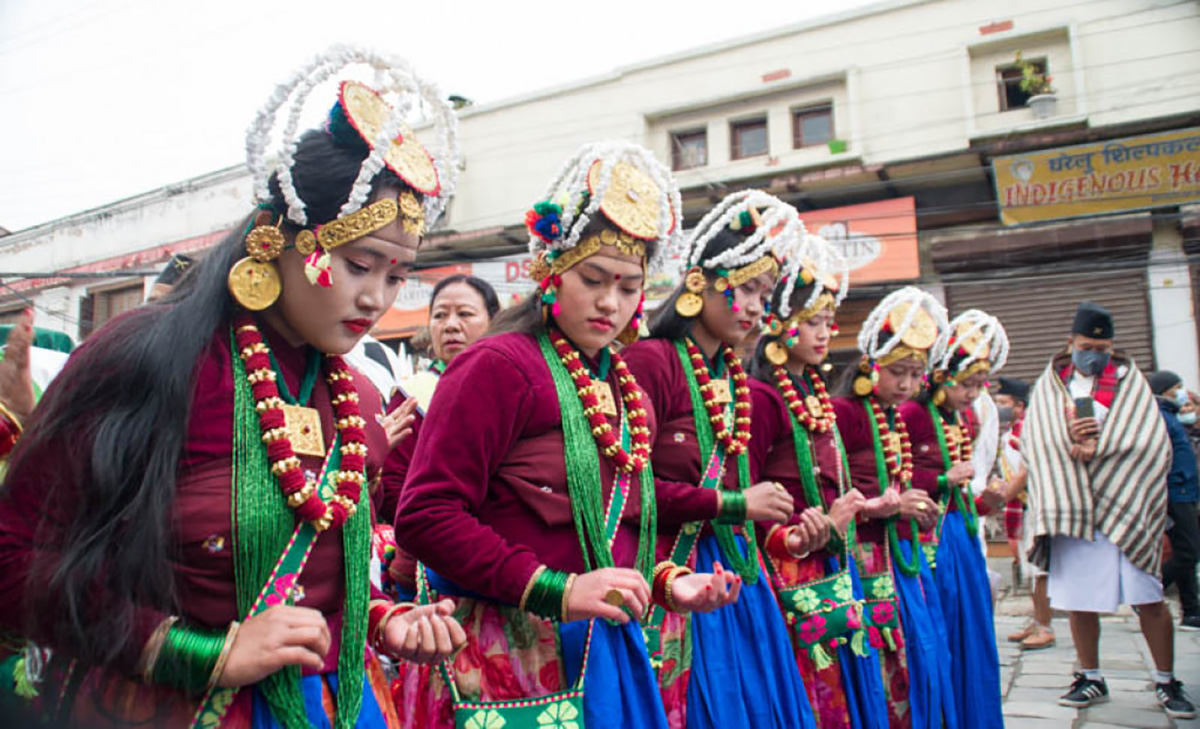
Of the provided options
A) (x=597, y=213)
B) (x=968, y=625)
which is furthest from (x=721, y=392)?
(x=968, y=625)

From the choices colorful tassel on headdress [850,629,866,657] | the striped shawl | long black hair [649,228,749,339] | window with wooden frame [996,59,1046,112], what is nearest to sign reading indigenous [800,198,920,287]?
window with wooden frame [996,59,1046,112]

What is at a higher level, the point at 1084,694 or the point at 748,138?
the point at 748,138

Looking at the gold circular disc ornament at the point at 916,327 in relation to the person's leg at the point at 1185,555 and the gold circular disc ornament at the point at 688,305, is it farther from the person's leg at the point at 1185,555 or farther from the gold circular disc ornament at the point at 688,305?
the person's leg at the point at 1185,555

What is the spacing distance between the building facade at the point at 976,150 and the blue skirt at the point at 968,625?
6.62 metres

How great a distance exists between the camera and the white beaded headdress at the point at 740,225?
3.19m

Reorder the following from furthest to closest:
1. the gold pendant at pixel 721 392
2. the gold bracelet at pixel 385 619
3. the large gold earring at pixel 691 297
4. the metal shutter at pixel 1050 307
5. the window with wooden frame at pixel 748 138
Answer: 1. the window with wooden frame at pixel 748 138
2. the metal shutter at pixel 1050 307
3. the large gold earring at pixel 691 297
4. the gold pendant at pixel 721 392
5. the gold bracelet at pixel 385 619

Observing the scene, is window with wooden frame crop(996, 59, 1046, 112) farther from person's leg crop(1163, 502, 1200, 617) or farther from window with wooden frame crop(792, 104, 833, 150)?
person's leg crop(1163, 502, 1200, 617)

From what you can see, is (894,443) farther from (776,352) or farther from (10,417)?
(10,417)

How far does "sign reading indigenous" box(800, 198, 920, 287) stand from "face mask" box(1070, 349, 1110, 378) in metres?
6.41

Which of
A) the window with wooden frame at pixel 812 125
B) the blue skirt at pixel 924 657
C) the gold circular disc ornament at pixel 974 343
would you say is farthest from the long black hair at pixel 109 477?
the window with wooden frame at pixel 812 125

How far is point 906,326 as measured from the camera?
4.54 meters

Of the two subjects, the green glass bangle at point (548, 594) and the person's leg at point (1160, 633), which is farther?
the person's leg at point (1160, 633)

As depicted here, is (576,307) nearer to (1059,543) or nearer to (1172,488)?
(1059,543)

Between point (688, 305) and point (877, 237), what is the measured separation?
377 inches
